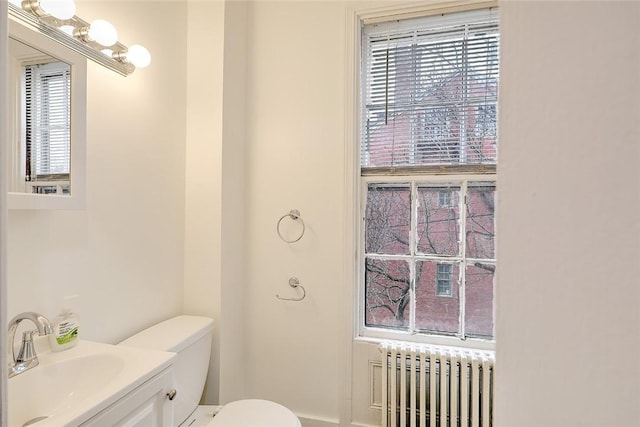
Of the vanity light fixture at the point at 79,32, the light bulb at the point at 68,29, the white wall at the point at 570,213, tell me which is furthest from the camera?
Answer: the light bulb at the point at 68,29

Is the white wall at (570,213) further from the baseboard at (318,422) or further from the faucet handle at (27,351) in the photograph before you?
the baseboard at (318,422)

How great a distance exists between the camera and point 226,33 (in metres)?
1.71

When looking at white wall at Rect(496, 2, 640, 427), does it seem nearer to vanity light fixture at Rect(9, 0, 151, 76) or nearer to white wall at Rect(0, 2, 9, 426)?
white wall at Rect(0, 2, 9, 426)

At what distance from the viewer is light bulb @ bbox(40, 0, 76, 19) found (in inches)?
37.7

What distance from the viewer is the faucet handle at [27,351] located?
3.05ft

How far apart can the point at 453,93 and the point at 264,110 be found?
3.29ft

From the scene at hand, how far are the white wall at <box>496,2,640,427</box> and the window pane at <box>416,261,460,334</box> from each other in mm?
1510

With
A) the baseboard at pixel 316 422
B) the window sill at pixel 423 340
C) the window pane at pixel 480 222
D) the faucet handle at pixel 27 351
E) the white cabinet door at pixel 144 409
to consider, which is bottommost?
the baseboard at pixel 316 422

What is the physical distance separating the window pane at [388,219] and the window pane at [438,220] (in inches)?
2.8

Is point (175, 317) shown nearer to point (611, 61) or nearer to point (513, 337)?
point (513, 337)

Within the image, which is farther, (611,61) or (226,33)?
(226,33)

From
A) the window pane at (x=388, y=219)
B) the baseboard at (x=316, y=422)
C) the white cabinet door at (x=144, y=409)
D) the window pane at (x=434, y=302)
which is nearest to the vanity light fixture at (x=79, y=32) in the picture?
the white cabinet door at (x=144, y=409)

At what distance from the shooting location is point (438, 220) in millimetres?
1703

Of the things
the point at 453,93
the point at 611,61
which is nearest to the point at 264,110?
the point at 453,93
